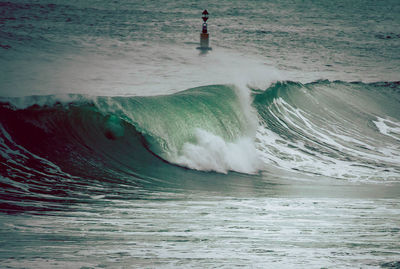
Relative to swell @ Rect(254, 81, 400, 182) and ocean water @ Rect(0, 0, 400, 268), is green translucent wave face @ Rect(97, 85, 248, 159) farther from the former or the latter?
swell @ Rect(254, 81, 400, 182)

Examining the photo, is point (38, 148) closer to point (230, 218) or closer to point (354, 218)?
point (230, 218)

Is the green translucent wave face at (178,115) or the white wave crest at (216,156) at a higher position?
the green translucent wave face at (178,115)

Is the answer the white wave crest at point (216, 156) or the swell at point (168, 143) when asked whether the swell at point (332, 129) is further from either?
the white wave crest at point (216, 156)

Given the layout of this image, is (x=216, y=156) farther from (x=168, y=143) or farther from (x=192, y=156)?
(x=168, y=143)

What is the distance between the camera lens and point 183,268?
5.26 ft

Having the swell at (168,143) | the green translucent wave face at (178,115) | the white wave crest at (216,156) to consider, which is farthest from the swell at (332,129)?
the green translucent wave face at (178,115)

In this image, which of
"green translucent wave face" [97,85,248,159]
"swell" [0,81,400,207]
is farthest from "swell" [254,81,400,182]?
"green translucent wave face" [97,85,248,159]

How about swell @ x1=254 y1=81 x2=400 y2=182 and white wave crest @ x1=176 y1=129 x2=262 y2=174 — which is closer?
white wave crest @ x1=176 y1=129 x2=262 y2=174

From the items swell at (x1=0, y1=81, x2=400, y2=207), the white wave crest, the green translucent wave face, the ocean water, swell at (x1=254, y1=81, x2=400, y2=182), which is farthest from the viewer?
swell at (x1=254, y1=81, x2=400, y2=182)

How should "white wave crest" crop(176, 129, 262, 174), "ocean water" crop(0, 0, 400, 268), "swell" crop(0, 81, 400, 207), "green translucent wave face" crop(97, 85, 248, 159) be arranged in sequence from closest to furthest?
"ocean water" crop(0, 0, 400, 268), "swell" crop(0, 81, 400, 207), "white wave crest" crop(176, 129, 262, 174), "green translucent wave face" crop(97, 85, 248, 159)

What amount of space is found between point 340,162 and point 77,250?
336 cm

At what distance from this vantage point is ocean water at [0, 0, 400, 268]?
187 centimetres

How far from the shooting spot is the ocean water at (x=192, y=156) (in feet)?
6.15

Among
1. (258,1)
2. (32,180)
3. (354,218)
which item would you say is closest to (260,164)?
(354,218)
